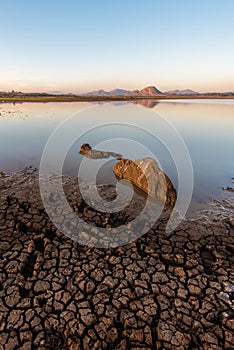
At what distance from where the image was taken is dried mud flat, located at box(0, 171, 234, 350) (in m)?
3.02

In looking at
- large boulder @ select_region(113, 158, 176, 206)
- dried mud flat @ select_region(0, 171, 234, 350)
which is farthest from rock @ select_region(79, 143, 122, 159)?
dried mud flat @ select_region(0, 171, 234, 350)

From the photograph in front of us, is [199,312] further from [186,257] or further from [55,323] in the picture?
[55,323]

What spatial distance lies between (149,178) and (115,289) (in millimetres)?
4447

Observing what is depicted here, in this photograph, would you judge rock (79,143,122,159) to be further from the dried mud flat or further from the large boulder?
the dried mud flat

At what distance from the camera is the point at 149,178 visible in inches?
297

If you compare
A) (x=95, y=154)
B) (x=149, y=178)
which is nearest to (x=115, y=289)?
(x=149, y=178)

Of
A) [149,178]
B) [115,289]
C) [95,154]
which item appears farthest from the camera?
[95,154]

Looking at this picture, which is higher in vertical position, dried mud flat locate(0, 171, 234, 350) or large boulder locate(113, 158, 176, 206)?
large boulder locate(113, 158, 176, 206)

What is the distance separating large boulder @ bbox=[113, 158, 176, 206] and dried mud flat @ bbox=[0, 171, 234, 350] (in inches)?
64.5

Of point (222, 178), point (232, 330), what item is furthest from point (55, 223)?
point (222, 178)

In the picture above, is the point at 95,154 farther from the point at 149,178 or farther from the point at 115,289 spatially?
the point at 115,289

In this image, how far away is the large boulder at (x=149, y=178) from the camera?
23.1ft

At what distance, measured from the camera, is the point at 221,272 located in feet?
13.6

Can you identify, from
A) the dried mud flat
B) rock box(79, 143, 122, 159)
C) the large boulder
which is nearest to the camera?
the dried mud flat
